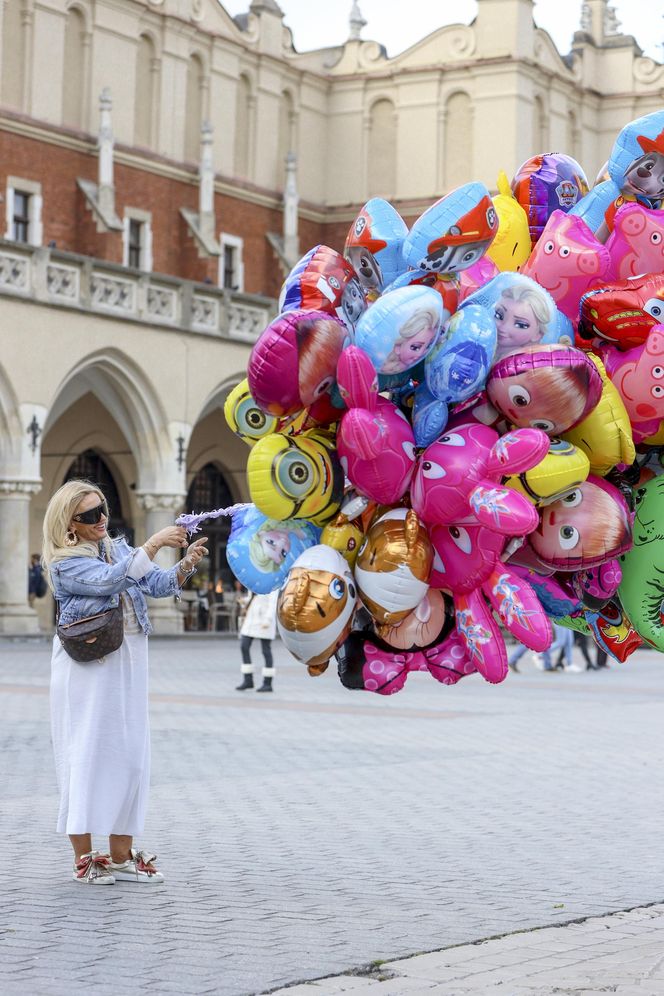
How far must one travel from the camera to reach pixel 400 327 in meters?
5.51

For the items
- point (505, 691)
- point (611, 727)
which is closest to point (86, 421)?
point (505, 691)

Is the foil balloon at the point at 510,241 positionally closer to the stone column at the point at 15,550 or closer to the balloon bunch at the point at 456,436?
the balloon bunch at the point at 456,436

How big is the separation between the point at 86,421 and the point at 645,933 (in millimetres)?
31739

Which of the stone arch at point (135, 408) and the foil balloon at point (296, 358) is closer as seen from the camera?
the foil balloon at point (296, 358)

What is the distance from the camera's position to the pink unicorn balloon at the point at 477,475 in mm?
5512

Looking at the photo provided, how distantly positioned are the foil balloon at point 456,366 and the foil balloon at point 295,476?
319 mm

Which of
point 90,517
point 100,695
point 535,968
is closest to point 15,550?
point 90,517

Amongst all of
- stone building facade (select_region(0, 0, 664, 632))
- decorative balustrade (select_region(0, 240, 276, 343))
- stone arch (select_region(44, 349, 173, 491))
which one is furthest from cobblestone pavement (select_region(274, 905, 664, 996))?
stone arch (select_region(44, 349, 173, 491))

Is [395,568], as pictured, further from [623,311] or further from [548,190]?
[548,190]

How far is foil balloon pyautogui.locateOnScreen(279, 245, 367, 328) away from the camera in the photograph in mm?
5855

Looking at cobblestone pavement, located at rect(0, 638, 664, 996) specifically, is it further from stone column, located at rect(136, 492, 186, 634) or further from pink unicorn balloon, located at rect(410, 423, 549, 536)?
stone column, located at rect(136, 492, 186, 634)

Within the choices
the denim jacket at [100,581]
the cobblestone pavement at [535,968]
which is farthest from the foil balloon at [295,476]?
the denim jacket at [100,581]

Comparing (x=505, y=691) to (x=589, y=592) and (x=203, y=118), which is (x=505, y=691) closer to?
(x=589, y=592)

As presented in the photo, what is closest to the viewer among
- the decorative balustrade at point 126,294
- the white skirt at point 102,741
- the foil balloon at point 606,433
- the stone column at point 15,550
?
the foil balloon at point 606,433
